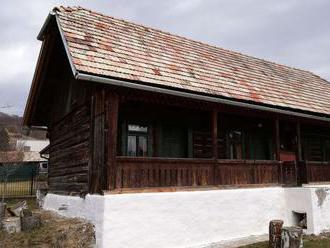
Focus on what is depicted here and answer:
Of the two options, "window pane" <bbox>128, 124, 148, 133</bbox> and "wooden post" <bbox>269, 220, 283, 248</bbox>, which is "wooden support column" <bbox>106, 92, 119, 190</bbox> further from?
"wooden post" <bbox>269, 220, 283, 248</bbox>

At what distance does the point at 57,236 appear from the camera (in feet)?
31.7

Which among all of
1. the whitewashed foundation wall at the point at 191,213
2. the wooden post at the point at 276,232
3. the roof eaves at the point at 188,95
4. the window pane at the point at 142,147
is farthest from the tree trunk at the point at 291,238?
the window pane at the point at 142,147

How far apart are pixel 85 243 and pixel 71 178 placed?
352 centimetres

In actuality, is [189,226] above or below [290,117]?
below

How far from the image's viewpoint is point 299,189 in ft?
43.2

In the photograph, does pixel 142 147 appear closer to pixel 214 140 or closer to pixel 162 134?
pixel 162 134

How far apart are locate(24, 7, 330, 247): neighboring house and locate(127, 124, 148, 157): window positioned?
34 millimetres

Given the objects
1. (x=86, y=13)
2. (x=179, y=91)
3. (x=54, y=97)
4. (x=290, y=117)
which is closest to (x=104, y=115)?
(x=179, y=91)

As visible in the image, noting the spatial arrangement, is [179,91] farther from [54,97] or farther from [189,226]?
[54,97]

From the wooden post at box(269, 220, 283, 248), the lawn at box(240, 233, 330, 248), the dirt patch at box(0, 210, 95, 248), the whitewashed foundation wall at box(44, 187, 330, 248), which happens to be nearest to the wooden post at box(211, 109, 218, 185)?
the whitewashed foundation wall at box(44, 187, 330, 248)

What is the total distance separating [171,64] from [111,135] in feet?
11.8

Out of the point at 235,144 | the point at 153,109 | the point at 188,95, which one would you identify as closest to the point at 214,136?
the point at 188,95

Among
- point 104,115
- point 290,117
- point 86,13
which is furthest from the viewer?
point 290,117

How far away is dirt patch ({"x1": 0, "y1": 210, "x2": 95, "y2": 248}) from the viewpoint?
959 cm
